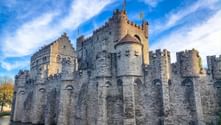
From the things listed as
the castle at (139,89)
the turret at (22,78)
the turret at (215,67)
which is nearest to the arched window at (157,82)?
the castle at (139,89)

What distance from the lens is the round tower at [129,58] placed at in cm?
2494

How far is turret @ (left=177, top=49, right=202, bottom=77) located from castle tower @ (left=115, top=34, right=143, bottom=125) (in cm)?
459

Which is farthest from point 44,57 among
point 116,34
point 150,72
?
point 150,72

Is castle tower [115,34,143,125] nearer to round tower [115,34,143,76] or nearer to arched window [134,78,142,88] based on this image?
round tower [115,34,143,76]

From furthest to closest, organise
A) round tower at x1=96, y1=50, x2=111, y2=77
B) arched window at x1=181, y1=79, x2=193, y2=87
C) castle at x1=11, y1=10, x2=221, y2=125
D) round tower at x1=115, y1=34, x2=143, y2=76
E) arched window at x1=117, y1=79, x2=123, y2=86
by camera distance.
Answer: round tower at x1=96, y1=50, x2=111, y2=77, arched window at x1=117, y1=79, x2=123, y2=86, round tower at x1=115, y1=34, x2=143, y2=76, arched window at x1=181, y1=79, x2=193, y2=87, castle at x1=11, y1=10, x2=221, y2=125

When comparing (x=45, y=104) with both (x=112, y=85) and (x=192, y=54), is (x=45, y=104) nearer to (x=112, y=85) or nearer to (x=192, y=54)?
(x=112, y=85)

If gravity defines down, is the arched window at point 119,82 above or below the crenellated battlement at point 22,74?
below

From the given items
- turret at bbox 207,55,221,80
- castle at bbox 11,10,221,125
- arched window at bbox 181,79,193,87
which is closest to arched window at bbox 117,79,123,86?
castle at bbox 11,10,221,125

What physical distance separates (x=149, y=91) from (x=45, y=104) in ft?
65.9

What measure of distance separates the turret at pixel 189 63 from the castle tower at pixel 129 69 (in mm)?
4585

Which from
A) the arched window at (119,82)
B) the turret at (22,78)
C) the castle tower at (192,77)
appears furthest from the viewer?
the turret at (22,78)

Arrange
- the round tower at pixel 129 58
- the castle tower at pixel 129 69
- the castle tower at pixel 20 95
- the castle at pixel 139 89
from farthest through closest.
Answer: the castle tower at pixel 20 95 → the round tower at pixel 129 58 → the castle tower at pixel 129 69 → the castle at pixel 139 89

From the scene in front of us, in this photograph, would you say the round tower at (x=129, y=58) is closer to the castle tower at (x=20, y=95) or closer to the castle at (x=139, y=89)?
the castle at (x=139, y=89)

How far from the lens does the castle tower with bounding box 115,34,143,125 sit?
2359 cm
